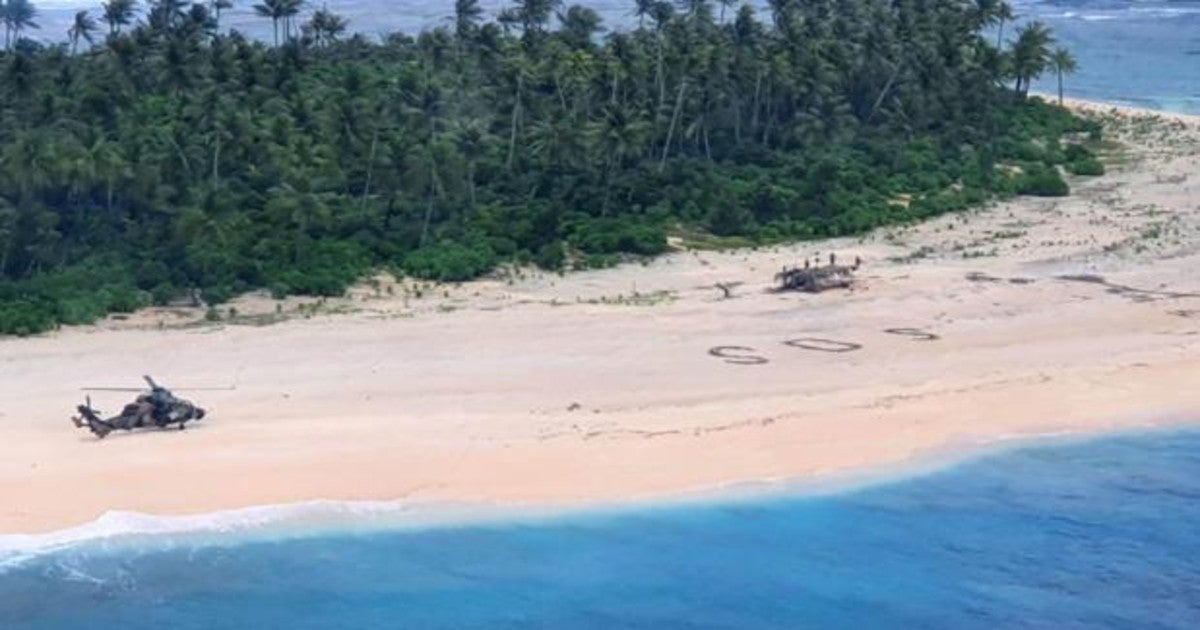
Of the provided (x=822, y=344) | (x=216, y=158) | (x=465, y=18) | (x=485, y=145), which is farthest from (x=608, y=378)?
(x=465, y=18)

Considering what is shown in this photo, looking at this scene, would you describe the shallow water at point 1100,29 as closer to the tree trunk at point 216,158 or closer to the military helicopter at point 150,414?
the tree trunk at point 216,158

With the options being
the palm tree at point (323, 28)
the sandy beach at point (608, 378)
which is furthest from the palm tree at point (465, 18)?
the sandy beach at point (608, 378)

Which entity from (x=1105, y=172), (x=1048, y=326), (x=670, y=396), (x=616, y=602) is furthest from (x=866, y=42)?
(x=616, y=602)

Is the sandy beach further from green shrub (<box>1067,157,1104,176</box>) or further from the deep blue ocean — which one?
green shrub (<box>1067,157,1104,176</box>)

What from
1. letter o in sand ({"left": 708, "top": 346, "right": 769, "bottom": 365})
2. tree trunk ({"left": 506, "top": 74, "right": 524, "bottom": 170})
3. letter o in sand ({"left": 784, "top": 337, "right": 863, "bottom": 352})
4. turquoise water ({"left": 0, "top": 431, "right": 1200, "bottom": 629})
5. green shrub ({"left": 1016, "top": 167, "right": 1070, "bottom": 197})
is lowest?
turquoise water ({"left": 0, "top": 431, "right": 1200, "bottom": 629})

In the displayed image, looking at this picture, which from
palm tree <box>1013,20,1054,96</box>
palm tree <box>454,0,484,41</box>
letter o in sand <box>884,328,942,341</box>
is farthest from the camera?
palm tree <box>1013,20,1054,96</box>

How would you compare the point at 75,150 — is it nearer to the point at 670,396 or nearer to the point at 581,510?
the point at 670,396

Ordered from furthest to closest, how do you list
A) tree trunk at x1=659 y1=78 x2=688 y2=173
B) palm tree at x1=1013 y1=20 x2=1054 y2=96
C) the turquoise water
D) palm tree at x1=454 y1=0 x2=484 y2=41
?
palm tree at x1=1013 y1=20 x2=1054 y2=96 → palm tree at x1=454 y1=0 x2=484 y2=41 → tree trunk at x1=659 y1=78 x2=688 y2=173 → the turquoise water

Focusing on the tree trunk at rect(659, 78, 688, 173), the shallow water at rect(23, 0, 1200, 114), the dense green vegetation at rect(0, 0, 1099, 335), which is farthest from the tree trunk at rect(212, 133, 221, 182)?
the shallow water at rect(23, 0, 1200, 114)
